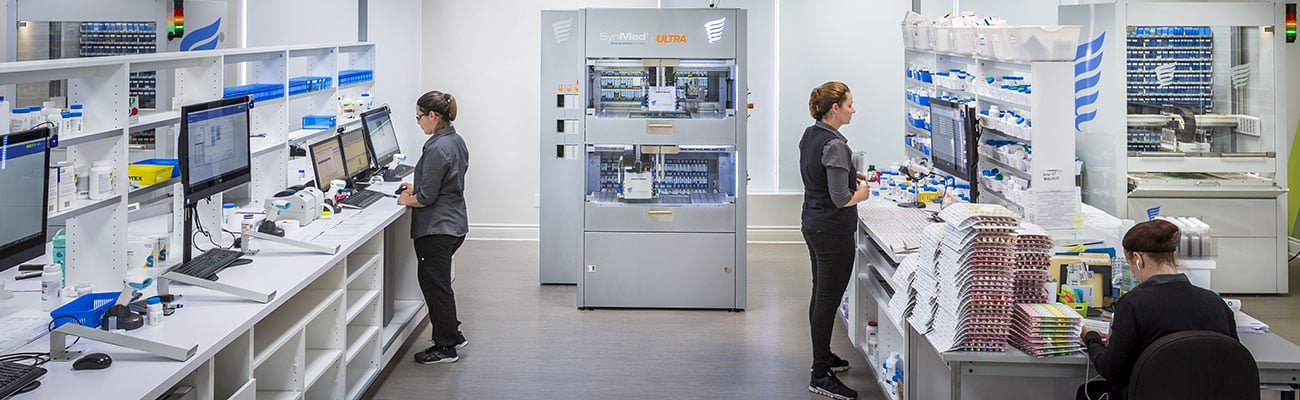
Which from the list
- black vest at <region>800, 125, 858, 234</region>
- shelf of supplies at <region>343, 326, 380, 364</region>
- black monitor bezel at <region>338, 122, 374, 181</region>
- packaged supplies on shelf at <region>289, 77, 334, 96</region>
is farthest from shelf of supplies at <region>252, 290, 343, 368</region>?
black vest at <region>800, 125, 858, 234</region>

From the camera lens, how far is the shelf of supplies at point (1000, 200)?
17.4ft

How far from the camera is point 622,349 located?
6.26 m

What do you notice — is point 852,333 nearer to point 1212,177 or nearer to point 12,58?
point 1212,177

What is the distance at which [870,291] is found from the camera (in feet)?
18.8

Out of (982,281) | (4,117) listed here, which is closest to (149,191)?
(4,117)

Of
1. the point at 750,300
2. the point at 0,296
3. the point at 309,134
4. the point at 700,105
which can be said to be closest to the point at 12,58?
the point at 309,134

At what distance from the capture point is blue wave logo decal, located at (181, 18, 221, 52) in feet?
25.6

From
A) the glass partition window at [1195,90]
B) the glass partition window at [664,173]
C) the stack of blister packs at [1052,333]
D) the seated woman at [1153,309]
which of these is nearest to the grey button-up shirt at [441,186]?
the glass partition window at [664,173]

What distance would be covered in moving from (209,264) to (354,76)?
298cm

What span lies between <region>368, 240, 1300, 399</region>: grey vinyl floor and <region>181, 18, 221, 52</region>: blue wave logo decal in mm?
2393

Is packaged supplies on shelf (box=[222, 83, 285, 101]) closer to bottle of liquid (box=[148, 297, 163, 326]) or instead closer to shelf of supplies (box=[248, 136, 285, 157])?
shelf of supplies (box=[248, 136, 285, 157])

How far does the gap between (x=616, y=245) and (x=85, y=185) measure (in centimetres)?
376

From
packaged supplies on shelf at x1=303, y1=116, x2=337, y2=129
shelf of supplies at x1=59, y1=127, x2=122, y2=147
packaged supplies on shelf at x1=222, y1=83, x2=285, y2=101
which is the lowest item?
shelf of supplies at x1=59, y1=127, x2=122, y2=147

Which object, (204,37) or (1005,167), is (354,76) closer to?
(204,37)
